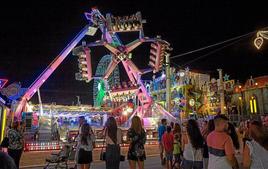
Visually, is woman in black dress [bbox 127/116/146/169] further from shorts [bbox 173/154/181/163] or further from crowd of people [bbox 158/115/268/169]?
shorts [bbox 173/154/181/163]

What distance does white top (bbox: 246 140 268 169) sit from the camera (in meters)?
3.70

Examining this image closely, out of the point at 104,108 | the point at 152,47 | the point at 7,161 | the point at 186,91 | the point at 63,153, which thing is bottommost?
the point at 63,153

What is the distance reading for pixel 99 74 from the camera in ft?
125

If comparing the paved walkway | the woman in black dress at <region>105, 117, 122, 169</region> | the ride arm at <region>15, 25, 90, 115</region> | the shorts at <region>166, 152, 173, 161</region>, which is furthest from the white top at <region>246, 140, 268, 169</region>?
the ride arm at <region>15, 25, 90, 115</region>

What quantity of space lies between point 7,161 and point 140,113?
29.6 metres

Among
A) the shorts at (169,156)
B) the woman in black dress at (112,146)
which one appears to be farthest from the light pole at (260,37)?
the woman in black dress at (112,146)

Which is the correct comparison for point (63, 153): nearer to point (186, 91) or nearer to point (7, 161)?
point (7, 161)

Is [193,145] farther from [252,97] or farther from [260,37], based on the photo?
[252,97]

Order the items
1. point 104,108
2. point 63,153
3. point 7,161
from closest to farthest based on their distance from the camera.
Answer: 1. point 7,161
2. point 63,153
3. point 104,108

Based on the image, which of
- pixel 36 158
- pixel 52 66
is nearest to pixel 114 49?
pixel 52 66

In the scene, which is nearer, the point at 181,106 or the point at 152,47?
the point at 152,47

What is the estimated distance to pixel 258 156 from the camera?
12.2ft

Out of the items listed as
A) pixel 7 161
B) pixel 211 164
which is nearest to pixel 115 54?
pixel 211 164

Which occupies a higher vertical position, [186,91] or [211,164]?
[186,91]
